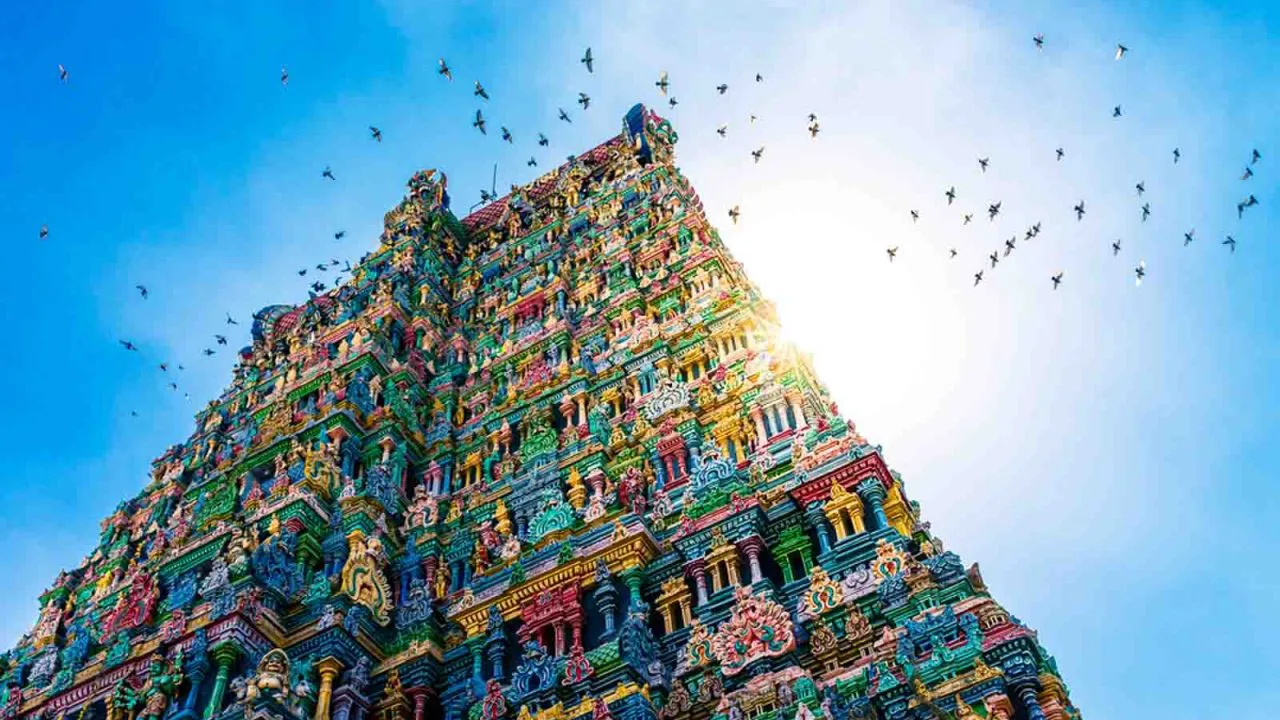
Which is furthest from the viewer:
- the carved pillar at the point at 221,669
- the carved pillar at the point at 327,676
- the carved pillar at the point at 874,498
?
the carved pillar at the point at 327,676

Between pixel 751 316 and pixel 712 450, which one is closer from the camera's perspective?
pixel 712 450

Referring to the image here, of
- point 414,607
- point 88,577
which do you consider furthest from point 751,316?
point 88,577

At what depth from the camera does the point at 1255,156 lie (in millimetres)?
17469

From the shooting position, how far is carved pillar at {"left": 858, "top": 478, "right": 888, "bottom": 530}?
1566 centimetres

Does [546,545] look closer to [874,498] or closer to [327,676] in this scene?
[327,676]

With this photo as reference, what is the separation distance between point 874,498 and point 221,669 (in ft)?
31.5

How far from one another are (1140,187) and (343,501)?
14.6 m

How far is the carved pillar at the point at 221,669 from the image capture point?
53.4 ft

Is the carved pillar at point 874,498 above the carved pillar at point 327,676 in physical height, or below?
above

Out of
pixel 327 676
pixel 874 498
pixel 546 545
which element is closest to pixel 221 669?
pixel 327 676

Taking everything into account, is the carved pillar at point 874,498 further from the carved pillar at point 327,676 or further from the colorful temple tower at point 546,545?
the carved pillar at point 327,676

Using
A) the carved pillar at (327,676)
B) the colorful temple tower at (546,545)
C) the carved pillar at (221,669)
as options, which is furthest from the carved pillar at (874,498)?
the carved pillar at (221,669)

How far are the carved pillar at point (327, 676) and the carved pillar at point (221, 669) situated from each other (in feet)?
4.06

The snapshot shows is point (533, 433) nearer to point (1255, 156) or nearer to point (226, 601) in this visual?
point (226, 601)
